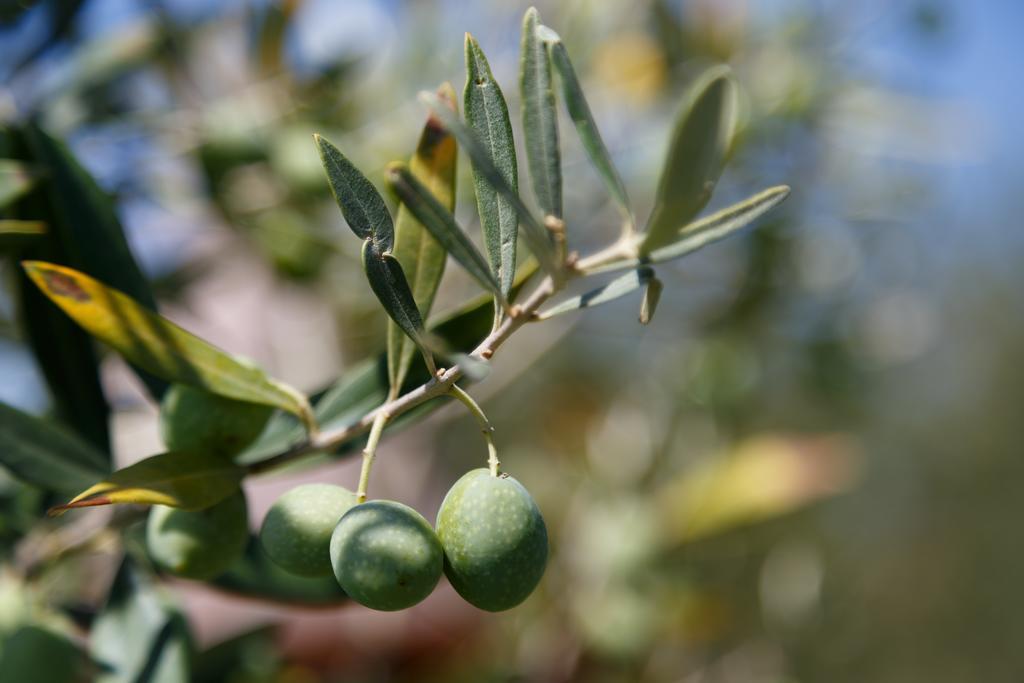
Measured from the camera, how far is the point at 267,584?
Answer: 0.80 metres

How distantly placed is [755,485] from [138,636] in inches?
50.3

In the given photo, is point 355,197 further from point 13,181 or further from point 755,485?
point 755,485

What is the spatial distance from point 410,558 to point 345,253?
3.31 ft

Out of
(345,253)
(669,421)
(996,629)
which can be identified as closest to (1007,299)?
(996,629)

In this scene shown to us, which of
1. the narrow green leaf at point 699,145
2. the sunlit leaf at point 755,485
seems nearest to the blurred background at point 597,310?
the sunlit leaf at point 755,485

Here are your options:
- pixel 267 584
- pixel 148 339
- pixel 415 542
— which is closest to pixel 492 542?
pixel 415 542

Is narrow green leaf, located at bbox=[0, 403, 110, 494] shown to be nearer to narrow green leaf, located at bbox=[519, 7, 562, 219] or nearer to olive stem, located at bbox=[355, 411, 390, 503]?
olive stem, located at bbox=[355, 411, 390, 503]

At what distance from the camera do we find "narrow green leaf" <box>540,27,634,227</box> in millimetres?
492

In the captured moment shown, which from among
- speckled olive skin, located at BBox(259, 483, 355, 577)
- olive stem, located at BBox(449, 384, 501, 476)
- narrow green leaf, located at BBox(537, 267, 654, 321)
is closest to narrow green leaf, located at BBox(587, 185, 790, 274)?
narrow green leaf, located at BBox(537, 267, 654, 321)

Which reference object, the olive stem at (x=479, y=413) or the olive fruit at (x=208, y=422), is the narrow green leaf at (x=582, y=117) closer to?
the olive stem at (x=479, y=413)

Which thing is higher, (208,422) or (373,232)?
(373,232)

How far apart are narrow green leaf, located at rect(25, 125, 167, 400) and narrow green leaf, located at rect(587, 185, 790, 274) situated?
403 mm

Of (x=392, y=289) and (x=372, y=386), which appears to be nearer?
(x=392, y=289)

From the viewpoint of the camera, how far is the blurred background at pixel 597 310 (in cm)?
142
